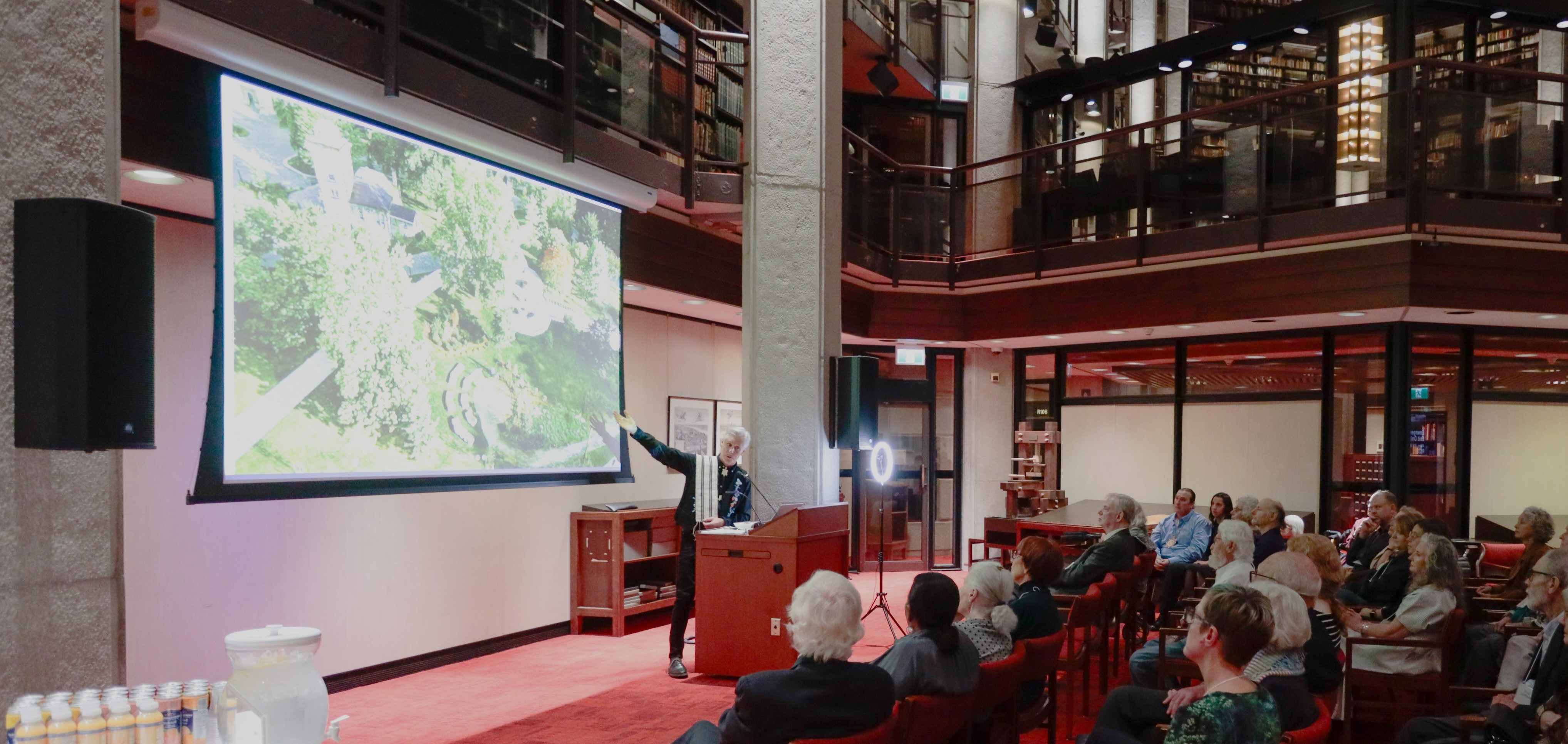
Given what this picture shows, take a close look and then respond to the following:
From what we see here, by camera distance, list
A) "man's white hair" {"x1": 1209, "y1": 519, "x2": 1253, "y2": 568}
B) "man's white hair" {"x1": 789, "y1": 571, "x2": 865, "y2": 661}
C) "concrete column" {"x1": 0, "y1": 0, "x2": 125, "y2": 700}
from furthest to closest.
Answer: "man's white hair" {"x1": 1209, "y1": 519, "x2": 1253, "y2": 568} < "man's white hair" {"x1": 789, "y1": 571, "x2": 865, "y2": 661} < "concrete column" {"x1": 0, "y1": 0, "x2": 125, "y2": 700}

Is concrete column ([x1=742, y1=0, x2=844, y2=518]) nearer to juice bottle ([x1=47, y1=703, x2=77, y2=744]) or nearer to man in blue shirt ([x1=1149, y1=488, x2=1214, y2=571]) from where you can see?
man in blue shirt ([x1=1149, y1=488, x2=1214, y2=571])

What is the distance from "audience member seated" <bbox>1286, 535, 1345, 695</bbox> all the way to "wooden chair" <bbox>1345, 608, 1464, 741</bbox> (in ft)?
0.25

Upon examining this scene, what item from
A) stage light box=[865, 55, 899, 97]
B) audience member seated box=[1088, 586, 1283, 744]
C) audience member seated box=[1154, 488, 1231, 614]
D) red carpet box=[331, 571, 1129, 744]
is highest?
stage light box=[865, 55, 899, 97]

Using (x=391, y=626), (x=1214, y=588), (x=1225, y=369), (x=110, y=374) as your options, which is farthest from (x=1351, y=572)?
(x=110, y=374)

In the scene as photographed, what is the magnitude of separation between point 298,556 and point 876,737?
426 cm

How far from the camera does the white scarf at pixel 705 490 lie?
6.73m

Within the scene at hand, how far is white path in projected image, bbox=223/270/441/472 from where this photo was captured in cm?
406

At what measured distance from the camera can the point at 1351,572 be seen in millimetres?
6695

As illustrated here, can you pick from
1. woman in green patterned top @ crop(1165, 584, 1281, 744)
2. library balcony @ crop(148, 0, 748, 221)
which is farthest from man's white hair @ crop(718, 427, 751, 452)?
woman in green patterned top @ crop(1165, 584, 1281, 744)

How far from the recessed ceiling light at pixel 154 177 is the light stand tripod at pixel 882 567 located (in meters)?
3.54

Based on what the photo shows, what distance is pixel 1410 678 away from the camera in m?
5.00

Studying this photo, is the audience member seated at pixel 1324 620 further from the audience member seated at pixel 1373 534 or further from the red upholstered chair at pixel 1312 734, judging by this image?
the audience member seated at pixel 1373 534

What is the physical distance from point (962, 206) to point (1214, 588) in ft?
29.2

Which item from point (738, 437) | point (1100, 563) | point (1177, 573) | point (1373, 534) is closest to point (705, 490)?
point (738, 437)
